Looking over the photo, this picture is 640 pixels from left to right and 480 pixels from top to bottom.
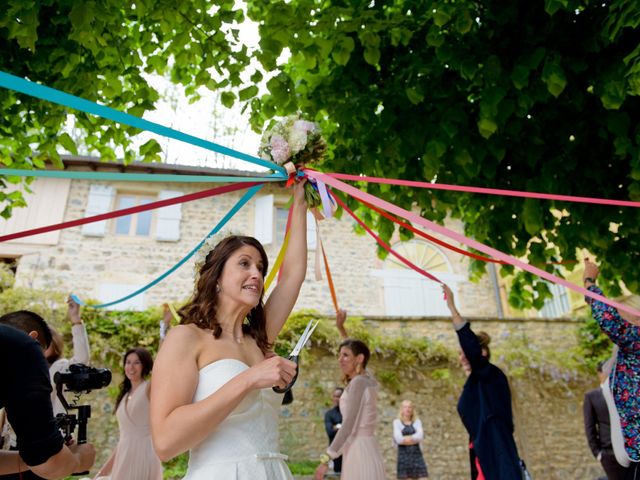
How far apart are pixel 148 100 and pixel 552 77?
2.62m

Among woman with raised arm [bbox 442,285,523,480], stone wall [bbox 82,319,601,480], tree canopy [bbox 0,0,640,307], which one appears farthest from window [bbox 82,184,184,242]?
woman with raised arm [bbox 442,285,523,480]

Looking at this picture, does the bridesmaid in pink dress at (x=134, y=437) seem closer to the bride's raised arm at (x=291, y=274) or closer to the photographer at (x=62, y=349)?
the photographer at (x=62, y=349)

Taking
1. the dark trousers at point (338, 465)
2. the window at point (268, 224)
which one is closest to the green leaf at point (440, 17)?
the dark trousers at point (338, 465)

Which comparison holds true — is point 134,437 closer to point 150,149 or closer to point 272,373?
point 150,149

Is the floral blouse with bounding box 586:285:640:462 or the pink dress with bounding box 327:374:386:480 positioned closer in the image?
the floral blouse with bounding box 586:285:640:462

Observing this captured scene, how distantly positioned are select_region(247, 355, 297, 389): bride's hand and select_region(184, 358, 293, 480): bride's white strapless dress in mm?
194

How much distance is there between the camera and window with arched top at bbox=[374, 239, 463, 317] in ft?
40.4

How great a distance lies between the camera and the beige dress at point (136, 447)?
3811 millimetres

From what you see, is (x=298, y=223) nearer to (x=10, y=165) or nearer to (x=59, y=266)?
(x=10, y=165)

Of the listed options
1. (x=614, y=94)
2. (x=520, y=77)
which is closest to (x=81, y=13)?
(x=520, y=77)

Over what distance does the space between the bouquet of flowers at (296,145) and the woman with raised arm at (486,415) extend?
1.87m

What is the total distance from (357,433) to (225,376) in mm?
2535

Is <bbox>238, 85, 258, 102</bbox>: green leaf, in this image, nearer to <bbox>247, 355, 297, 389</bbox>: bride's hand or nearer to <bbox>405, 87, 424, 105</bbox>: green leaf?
<bbox>405, 87, 424, 105</bbox>: green leaf

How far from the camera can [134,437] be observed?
392 cm
